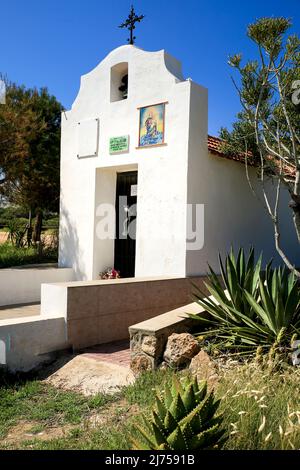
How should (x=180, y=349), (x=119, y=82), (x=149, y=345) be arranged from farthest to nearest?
(x=119, y=82)
(x=149, y=345)
(x=180, y=349)

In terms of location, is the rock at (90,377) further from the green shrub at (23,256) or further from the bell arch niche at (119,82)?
the green shrub at (23,256)

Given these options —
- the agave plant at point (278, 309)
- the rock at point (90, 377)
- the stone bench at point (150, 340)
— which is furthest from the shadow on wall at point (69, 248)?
the agave plant at point (278, 309)

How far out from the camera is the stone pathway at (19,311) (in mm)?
9336

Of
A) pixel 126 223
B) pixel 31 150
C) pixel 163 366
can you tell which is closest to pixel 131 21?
pixel 126 223

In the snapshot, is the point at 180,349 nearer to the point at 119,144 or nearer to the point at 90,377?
the point at 90,377

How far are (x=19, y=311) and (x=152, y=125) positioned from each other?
205 inches

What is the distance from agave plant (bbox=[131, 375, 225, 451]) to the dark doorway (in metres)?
8.03

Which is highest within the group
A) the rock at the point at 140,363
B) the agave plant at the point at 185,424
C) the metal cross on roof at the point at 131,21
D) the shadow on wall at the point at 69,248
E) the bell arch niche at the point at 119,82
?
the metal cross on roof at the point at 131,21

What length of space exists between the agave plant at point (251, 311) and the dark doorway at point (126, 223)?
4.77m

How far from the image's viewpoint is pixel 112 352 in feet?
24.2

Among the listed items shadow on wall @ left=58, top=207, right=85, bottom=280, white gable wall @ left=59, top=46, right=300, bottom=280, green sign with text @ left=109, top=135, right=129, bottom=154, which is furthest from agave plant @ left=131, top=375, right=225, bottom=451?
shadow on wall @ left=58, top=207, right=85, bottom=280

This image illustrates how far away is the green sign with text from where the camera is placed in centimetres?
1074
